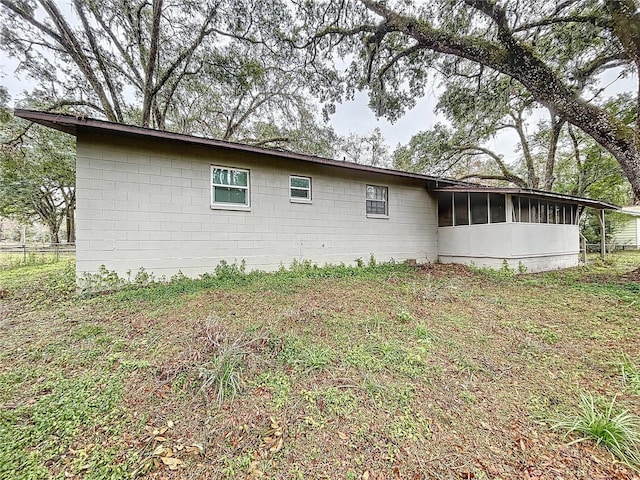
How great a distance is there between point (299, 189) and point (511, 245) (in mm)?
6926

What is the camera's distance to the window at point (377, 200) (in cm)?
927

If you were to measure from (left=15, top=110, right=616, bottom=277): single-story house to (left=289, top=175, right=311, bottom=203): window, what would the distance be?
0.12ft

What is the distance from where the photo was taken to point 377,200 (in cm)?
945

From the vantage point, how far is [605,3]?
6.62 m

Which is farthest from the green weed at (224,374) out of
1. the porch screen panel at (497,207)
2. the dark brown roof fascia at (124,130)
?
the porch screen panel at (497,207)

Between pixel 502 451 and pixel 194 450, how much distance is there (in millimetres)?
2215

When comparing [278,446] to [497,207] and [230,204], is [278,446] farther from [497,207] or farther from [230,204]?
A: [497,207]

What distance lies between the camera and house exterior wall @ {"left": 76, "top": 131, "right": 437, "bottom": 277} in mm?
5391

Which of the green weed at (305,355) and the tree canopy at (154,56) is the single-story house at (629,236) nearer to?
the tree canopy at (154,56)

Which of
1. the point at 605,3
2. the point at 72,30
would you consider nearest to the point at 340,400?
the point at 605,3

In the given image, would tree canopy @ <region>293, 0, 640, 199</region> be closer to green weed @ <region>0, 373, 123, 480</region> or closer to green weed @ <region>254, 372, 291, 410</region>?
green weed @ <region>254, 372, 291, 410</region>

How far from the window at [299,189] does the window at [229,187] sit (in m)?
1.32

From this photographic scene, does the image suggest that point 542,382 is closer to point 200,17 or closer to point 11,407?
point 11,407

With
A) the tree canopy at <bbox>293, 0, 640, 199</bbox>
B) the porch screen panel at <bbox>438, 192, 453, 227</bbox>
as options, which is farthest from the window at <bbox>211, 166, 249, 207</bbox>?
the porch screen panel at <bbox>438, 192, 453, 227</bbox>
